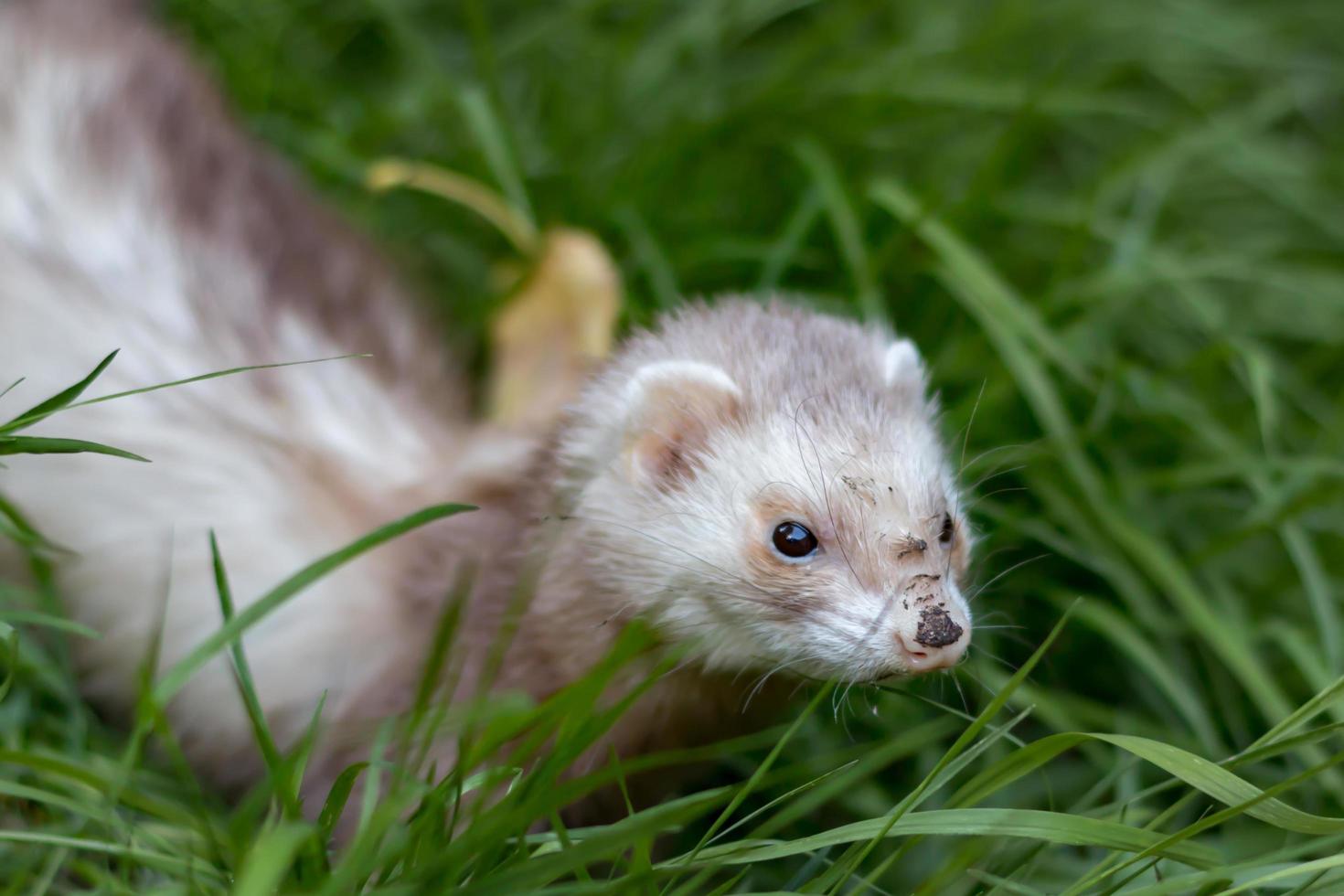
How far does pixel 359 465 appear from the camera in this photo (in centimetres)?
285

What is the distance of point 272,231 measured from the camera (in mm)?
3076

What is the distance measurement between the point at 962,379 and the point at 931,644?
141cm

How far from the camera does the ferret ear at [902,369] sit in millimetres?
2264

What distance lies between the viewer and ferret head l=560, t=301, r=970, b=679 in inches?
76.8

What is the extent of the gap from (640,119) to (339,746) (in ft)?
6.65

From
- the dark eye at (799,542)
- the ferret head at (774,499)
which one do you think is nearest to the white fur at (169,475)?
the ferret head at (774,499)

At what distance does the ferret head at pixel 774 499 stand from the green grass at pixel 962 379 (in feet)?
0.60

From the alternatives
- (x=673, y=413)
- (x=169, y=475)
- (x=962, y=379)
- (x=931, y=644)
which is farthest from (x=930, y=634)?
Answer: (x=169, y=475)

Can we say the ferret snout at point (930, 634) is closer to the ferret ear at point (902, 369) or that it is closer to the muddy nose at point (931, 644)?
the muddy nose at point (931, 644)

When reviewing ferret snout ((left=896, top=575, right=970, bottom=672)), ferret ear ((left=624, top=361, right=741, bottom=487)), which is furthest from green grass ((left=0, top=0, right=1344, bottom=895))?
ferret ear ((left=624, top=361, right=741, bottom=487))

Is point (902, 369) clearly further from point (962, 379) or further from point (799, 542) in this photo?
point (962, 379)

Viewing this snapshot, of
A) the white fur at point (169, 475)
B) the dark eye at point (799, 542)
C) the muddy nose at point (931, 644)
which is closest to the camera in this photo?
the muddy nose at point (931, 644)

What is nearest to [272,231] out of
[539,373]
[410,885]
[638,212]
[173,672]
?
[539,373]

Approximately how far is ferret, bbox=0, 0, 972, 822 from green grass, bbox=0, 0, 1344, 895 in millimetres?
195
